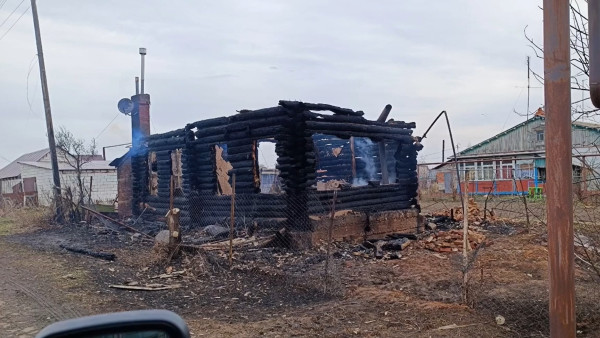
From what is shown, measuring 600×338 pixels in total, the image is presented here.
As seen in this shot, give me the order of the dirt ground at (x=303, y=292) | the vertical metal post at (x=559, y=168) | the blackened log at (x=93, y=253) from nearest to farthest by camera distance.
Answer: the vertical metal post at (x=559, y=168), the dirt ground at (x=303, y=292), the blackened log at (x=93, y=253)

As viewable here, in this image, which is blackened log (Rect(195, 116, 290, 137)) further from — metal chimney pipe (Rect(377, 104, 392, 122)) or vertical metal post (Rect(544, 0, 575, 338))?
vertical metal post (Rect(544, 0, 575, 338))

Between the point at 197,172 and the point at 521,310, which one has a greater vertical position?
the point at 197,172

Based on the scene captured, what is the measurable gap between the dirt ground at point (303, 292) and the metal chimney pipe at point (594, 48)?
367cm

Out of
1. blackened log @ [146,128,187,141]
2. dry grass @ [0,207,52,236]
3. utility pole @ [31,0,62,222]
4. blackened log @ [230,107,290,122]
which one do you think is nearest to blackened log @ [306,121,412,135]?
blackened log @ [230,107,290,122]

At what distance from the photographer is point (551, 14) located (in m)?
3.36

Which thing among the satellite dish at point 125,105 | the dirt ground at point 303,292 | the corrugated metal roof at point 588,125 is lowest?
the dirt ground at point 303,292

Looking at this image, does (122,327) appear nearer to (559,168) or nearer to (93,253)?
(559,168)

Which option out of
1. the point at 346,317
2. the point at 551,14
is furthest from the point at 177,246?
the point at 551,14

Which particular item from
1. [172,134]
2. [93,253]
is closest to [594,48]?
[93,253]

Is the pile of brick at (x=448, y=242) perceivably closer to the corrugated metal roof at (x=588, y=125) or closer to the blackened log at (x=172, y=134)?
the corrugated metal roof at (x=588, y=125)

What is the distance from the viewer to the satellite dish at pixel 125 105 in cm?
2212

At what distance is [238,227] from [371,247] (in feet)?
12.6

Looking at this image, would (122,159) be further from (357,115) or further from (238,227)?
(357,115)

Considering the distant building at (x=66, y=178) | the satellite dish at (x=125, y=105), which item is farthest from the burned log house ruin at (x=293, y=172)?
the distant building at (x=66, y=178)
